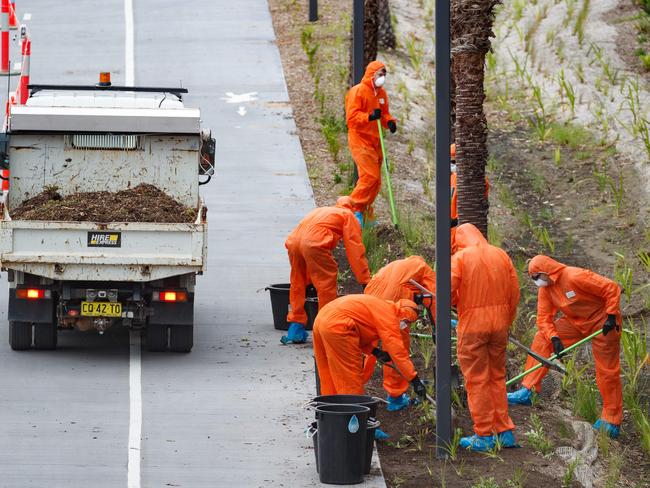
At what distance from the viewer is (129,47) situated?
2488 centimetres

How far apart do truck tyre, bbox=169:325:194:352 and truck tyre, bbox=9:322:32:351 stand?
1.33m

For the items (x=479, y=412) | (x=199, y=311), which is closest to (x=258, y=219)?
(x=199, y=311)

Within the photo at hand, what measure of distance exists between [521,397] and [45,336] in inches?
176

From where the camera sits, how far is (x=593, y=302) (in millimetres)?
11812

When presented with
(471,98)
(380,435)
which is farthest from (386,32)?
(380,435)

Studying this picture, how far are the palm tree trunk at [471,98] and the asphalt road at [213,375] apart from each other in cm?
236

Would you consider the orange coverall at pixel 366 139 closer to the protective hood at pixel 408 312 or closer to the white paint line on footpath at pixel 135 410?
the white paint line on footpath at pixel 135 410

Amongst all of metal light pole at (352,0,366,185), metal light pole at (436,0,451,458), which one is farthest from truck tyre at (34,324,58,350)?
metal light pole at (352,0,366,185)

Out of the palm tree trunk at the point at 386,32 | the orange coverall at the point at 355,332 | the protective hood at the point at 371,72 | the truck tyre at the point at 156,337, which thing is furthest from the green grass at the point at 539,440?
the palm tree trunk at the point at 386,32

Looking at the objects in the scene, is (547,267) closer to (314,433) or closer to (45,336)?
(314,433)

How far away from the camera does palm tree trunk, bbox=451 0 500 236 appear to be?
1394 cm

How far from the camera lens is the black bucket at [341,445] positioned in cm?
980

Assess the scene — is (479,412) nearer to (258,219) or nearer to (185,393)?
(185,393)

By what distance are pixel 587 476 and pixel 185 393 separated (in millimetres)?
3602
